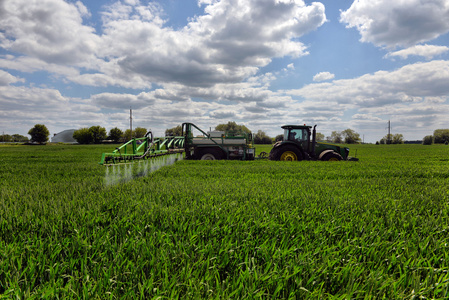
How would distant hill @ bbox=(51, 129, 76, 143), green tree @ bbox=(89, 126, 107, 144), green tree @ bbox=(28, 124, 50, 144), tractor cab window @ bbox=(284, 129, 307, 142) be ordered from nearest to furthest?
1. tractor cab window @ bbox=(284, 129, 307, 142)
2. green tree @ bbox=(28, 124, 50, 144)
3. green tree @ bbox=(89, 126, 107, 144)
4. distant hill @ bbox=(51, 129, 76, 143)

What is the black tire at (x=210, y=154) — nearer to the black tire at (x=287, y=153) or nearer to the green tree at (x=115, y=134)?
the black tire at (x=287, y=153)

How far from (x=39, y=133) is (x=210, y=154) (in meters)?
100

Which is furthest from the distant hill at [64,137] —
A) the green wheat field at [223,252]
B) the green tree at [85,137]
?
the green wheat field at [223,252]

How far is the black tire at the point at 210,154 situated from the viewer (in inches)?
525

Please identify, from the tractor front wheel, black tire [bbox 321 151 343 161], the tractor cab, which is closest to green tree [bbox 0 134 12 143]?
the tractor front wheel

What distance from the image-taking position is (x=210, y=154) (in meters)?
13.4

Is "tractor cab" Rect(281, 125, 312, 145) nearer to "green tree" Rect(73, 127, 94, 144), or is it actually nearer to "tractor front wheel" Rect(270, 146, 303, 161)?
"tractor front wheel" Rect(270, 146, 303, 161)

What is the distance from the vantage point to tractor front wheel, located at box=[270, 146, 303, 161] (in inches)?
497

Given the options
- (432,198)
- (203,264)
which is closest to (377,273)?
(203,264)

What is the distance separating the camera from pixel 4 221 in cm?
271

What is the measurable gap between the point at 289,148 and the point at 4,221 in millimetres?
11546

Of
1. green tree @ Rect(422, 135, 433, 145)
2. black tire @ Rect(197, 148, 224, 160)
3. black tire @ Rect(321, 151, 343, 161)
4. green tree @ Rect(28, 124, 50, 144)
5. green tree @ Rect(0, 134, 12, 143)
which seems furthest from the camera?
green tree @ Rect(0, 134, 12, 143)

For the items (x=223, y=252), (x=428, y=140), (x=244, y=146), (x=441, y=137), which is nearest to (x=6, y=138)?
(x=244, y=146)

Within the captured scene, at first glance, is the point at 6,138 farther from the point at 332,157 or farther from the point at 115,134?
the point at 332,157
